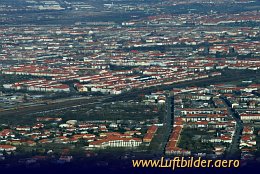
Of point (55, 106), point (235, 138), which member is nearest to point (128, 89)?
point (55, 106)

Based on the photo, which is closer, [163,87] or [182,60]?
[163,87]

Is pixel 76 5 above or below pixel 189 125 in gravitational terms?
below

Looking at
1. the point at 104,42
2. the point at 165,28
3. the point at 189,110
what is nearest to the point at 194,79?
the point at 189,110

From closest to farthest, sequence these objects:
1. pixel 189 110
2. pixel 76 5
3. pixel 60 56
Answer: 1. pixel 189 110
2. pixel 60 56
3. pixel 76 5

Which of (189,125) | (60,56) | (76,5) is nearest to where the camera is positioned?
(189,125)

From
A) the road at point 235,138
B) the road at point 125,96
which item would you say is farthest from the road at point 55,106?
the road at point 235,138

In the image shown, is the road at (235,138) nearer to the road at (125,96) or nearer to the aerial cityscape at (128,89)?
the aerial cityscape at (128,89)

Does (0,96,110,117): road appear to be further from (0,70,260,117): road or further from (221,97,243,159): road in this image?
(221,97,243,159): road

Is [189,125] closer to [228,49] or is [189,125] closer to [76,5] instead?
[228,49]
